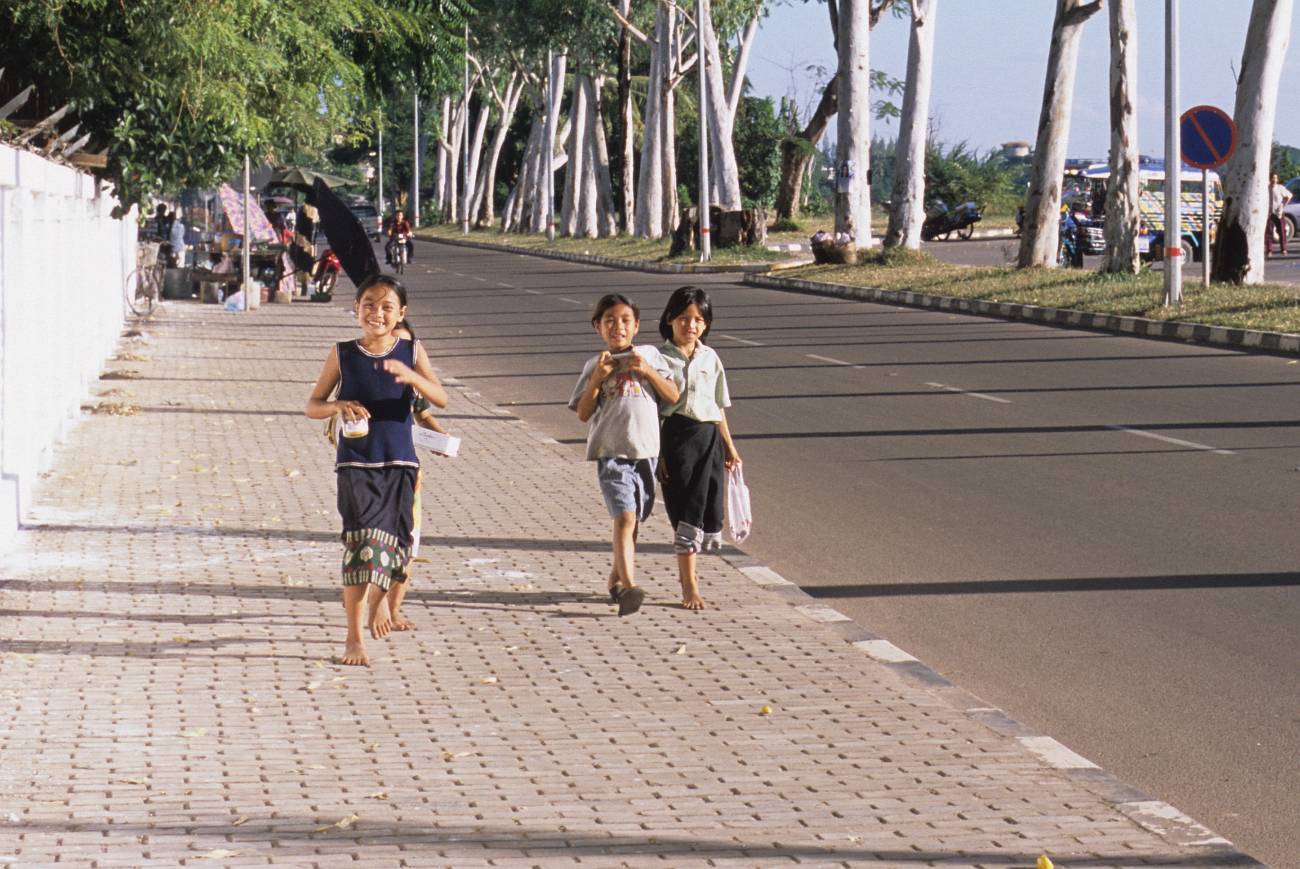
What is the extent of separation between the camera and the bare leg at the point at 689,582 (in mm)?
8125

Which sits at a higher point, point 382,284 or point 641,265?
point 382,284

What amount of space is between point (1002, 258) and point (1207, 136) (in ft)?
68.9

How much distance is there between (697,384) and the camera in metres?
8.21

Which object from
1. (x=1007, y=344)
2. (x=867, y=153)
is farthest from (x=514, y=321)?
(x=867, y=153)

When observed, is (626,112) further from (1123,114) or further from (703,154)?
(1123,114)

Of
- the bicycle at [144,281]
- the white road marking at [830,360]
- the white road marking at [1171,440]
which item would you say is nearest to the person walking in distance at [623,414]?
the white road marking at [1171,440]

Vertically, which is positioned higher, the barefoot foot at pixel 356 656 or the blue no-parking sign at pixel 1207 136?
the blue no-parking sign at pixel 1207 136

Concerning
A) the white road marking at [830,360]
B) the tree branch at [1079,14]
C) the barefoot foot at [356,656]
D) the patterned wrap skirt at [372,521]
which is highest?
the tree branch at [1079,14]

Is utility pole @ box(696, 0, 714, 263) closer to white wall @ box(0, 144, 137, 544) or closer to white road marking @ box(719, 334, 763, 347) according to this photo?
white road marking @ box(719, 334, 763, 347)

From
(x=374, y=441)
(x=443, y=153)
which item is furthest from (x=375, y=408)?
(x=443, y=153)

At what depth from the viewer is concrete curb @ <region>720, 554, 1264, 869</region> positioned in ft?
16.2

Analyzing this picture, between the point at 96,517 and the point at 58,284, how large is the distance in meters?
3.88

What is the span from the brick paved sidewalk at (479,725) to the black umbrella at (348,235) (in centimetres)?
263

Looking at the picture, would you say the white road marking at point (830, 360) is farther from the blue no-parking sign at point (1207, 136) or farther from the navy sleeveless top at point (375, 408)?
the navy sleeveless top at point (375, 408)
